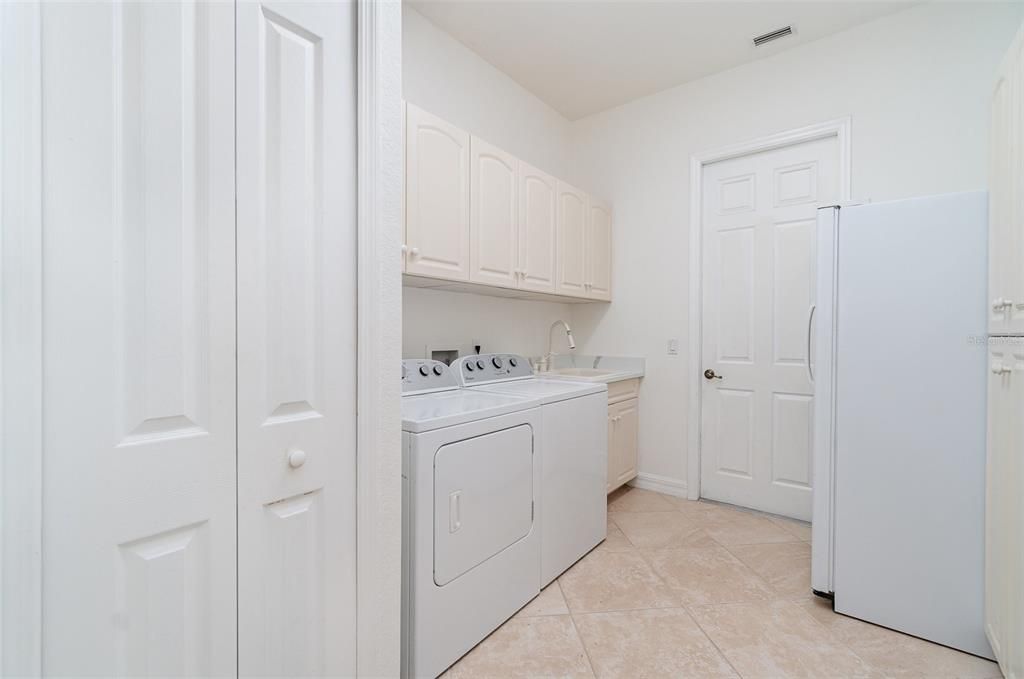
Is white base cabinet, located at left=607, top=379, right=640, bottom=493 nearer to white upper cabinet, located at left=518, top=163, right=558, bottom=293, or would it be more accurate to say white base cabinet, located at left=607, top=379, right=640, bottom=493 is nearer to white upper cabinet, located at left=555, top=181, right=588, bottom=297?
white upper cabinet, located at left=555, top=181, right=588, bottom=297

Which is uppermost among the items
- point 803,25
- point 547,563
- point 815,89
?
point 803,25

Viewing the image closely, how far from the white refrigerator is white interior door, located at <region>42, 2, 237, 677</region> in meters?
2.10

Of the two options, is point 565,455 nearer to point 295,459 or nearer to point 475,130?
point 295,459

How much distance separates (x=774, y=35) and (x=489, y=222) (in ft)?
6.48

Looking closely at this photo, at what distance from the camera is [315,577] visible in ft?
3.59

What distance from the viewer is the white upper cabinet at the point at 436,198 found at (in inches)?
80.0

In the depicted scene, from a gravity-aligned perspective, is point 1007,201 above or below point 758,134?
below

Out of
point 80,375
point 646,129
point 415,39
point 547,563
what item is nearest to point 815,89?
point 646,129

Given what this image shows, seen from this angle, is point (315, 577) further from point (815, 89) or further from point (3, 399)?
point (815, 89)

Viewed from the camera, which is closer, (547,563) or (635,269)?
(547,563)

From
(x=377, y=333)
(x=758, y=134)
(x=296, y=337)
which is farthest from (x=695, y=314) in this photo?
(x=296, y=337)

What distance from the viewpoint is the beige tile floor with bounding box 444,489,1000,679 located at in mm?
1605

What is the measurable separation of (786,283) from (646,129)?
146 cm

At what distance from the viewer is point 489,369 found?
258cm
